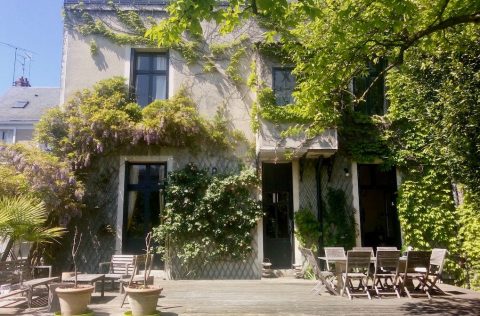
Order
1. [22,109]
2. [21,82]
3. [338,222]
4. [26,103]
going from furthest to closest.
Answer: [21,82] → [26,103] → [22,109] → [338,222]

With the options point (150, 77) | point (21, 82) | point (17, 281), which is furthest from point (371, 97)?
point (21, 82)

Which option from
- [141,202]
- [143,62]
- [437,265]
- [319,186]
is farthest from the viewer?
[143,62]

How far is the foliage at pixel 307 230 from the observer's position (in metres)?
9.79

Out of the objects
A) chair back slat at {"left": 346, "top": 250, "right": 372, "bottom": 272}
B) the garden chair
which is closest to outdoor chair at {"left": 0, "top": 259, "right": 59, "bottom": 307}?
chair back slat at {"left": 346, "top": 250, "right": 372, "bottom": 272}

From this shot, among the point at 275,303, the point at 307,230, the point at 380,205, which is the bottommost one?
the point at 275,303

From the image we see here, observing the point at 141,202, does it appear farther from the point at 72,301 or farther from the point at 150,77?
the point at 72,301

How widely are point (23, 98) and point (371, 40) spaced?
511 inches

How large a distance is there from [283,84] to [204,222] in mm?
4035

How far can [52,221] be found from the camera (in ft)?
30.9

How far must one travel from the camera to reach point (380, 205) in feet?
37.3

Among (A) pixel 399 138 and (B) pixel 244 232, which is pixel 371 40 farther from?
(B) pixel 244 232

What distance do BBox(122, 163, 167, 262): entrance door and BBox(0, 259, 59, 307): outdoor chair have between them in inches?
122

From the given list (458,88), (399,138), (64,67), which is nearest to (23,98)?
(64,67)

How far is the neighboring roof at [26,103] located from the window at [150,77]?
317 cm
